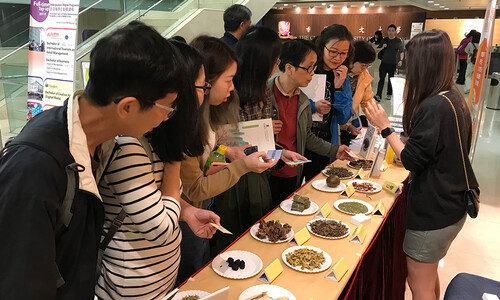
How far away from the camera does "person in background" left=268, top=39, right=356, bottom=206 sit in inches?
87.2

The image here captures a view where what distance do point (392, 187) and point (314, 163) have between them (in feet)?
2.39

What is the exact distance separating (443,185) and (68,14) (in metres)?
2.45

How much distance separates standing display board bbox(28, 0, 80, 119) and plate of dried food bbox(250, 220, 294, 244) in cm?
171

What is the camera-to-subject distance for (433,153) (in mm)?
1608

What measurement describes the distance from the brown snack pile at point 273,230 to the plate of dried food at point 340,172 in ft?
2.89

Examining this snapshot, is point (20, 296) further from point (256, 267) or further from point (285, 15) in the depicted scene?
point (285, 15)

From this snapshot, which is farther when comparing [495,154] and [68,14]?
[495,154]

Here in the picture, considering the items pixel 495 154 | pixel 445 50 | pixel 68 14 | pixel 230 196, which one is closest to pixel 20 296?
pixel 230 196

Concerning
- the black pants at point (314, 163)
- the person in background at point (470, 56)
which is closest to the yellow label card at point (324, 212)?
the black pants at point (314, 163)

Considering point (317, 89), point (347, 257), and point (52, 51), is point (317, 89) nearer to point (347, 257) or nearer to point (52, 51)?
point (347, 257)

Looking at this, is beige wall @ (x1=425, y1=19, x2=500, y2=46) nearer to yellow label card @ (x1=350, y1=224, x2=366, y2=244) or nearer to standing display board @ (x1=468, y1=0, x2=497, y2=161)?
standing display board @ (x1=468, y1=0, x2=497, y2=161)

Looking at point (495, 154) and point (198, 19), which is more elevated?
point (198, 19)

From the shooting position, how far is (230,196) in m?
1.96

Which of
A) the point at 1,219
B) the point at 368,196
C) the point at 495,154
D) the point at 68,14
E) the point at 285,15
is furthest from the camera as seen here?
the point at 285,15
